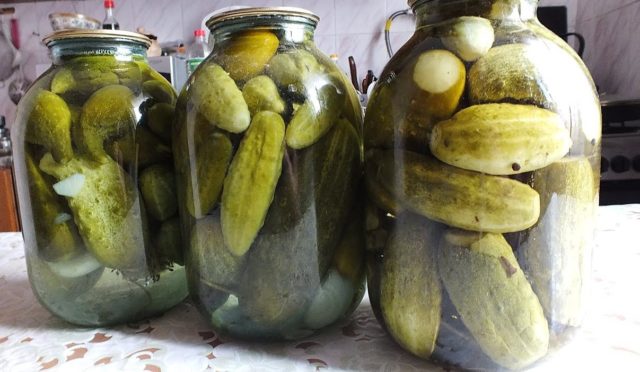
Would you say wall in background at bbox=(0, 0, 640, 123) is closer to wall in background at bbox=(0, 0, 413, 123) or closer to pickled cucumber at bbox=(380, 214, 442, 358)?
wall in background at bbox=(0, 0, 413, 123)

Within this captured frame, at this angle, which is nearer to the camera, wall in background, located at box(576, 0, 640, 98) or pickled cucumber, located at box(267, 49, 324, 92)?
pickled cucumber, located at box(267, 49, 324, 92)

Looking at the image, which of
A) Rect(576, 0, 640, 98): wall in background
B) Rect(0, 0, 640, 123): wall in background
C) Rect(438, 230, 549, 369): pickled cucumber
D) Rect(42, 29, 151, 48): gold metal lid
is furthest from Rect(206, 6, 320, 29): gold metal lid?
Rect(0, 0, 640, 123): wall in background

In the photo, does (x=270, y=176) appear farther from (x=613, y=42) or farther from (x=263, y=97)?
(x=613, y=42)

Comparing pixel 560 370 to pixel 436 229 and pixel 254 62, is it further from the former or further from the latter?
pixel 254 62

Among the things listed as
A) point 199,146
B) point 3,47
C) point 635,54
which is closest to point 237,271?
point 199,146

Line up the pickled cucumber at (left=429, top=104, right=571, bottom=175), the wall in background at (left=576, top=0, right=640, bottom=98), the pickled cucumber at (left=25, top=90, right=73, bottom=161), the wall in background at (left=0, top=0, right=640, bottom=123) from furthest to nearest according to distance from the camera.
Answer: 1. the wall in background at (left=0, top=0, right=640, bottom=123)
2. the wall in background at (left=576, top=0, right=640, bottom=98)
3. the pickled cucumber at (left=25, top=90, right=73, bottom=161)
4. the pickled cucumber at (left=429, top=104, right=571, bottom=175)

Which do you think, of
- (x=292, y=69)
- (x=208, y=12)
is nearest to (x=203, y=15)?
(x=208, y=12)

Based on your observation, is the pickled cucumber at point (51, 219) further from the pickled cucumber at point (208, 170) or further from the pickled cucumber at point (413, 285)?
the pickled cucumber at point (413, 285)

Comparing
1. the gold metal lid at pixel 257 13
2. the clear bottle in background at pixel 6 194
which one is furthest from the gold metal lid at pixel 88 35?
the clear bottle in background at pixel 6 194
